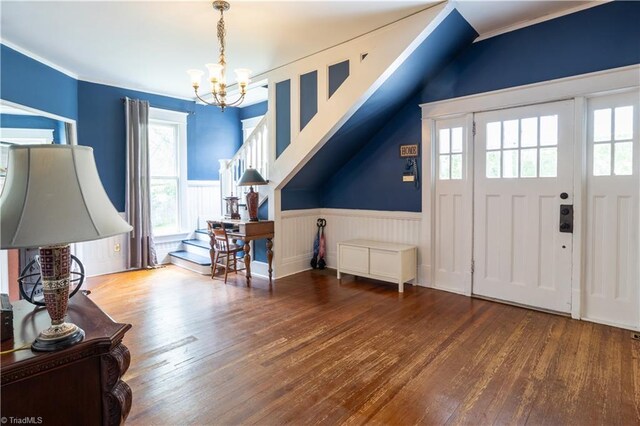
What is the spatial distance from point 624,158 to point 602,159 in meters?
0.15

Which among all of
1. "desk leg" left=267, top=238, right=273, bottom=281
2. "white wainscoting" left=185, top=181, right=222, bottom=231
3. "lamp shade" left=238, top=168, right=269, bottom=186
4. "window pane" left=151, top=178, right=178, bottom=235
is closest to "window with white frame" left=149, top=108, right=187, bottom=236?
"window pane" left=151, top=178, right=178, bottom=235

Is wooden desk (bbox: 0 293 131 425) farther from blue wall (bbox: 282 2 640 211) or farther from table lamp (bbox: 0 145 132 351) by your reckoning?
blue wall (bbox: 282 2 640 211)

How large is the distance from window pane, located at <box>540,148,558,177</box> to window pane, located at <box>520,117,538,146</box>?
0.43ft

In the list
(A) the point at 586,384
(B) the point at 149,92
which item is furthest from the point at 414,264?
(B) the point at 149,92

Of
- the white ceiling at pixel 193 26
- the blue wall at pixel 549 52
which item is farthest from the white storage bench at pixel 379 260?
the white ceiling at pixel 193 26

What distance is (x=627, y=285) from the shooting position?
3.08 m

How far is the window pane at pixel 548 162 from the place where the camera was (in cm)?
339

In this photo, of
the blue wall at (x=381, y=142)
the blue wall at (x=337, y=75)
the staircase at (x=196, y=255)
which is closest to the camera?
the blue wall at (x=381, y=142)

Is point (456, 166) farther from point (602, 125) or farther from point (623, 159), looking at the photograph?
point (623, 159)

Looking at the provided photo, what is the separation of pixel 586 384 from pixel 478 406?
0.81 metres

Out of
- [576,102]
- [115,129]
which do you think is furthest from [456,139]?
[115,129]

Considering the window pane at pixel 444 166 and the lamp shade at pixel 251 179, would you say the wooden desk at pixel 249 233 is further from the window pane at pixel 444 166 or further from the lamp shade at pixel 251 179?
the window pane at pixel 444 166

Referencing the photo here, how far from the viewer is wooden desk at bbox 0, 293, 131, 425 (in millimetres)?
1139
